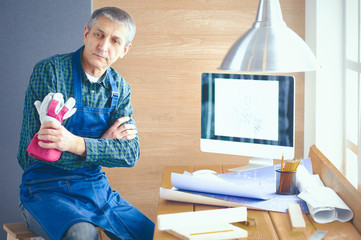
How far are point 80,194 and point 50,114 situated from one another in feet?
1.21

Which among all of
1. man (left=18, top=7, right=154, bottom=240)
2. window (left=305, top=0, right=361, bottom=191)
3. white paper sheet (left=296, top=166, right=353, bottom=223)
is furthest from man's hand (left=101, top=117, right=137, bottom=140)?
window (left=305, top=0, right=361, bottom=191)

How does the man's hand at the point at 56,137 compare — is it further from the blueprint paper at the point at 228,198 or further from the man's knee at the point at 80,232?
the blueprint paper at the point at 228,198

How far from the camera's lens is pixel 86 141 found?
2129mm

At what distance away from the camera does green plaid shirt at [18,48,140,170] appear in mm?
2123

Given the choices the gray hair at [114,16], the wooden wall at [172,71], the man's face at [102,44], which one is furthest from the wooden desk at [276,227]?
the wooden wall at [172,71]

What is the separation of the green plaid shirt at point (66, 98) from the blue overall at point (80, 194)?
0.03 m

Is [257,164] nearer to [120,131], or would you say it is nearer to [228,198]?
[228,198]

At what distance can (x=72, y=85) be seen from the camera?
2.21 metres

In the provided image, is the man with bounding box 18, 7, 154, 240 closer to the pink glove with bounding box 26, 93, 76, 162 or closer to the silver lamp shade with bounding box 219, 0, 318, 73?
the pink glove with bounding box 26, 93, 76, 162

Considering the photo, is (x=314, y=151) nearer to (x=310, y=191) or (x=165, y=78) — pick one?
(x=310, y=191)

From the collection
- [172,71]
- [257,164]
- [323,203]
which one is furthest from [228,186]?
[172,71]

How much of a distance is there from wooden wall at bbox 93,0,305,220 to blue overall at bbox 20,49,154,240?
2.18ft

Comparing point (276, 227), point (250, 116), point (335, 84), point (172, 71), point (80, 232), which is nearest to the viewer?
point (276, 227)

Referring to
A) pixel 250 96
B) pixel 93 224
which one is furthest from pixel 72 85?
pixel 250 96
